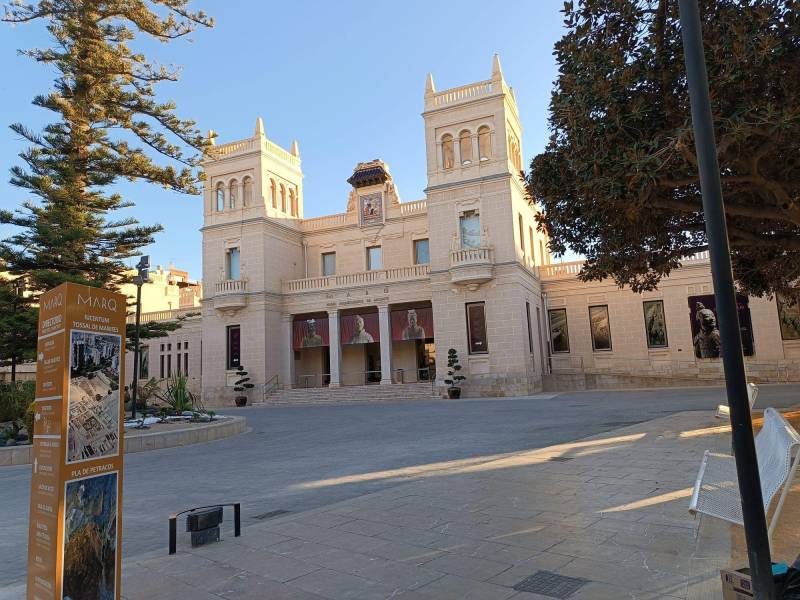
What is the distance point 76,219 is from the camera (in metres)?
17.2

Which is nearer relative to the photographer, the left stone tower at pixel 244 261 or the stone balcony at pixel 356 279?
the stone balcony at pixel 356 279

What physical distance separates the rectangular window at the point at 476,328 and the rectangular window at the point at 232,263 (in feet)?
46.7

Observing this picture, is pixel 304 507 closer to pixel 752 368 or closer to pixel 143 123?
pixel 143 123

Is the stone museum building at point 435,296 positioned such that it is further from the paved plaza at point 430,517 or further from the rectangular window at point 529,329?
the paved plaza at point 430,517

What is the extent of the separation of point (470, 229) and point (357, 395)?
1001 cm

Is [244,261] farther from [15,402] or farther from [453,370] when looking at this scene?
[15,402]

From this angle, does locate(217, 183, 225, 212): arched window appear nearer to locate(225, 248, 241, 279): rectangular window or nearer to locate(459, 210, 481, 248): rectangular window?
locate(225, 248, 241, 279): rectangular window

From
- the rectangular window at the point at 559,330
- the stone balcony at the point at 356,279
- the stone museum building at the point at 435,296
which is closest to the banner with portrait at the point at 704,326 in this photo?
the stone museum building at the point at 435,296

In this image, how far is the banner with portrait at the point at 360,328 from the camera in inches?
1176

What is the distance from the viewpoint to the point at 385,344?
95.7 feet

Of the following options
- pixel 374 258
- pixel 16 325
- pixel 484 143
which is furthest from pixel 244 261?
pixel 16 325

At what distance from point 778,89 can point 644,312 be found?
22824mm

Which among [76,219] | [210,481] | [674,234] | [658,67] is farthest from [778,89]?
[76,219]

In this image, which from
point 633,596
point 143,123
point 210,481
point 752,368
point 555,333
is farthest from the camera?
point 555,333
